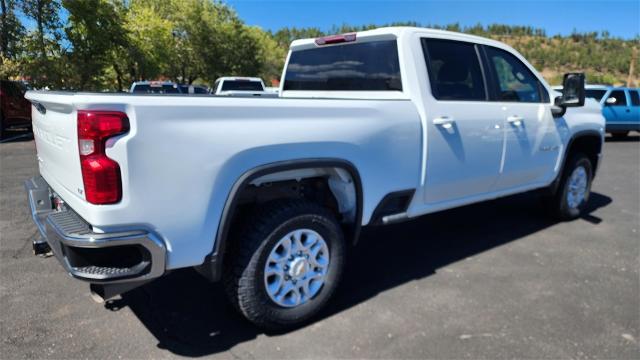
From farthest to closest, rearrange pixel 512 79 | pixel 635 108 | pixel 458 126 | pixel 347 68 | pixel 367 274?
pixel 635 108 → pixel 512 79 → pixel 347 68 → pixel 367 274 → pixel 458 126

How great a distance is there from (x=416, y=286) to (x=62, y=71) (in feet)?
50.9

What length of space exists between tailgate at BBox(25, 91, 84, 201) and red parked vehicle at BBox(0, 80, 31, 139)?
12492mm

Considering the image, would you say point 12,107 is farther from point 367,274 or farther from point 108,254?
point 108,254

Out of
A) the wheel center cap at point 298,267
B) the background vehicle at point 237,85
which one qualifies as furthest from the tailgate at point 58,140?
the background vehicle at point 237,85

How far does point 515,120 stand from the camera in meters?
4.28

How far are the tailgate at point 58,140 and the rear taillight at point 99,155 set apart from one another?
8cm

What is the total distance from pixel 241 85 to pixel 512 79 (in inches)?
453

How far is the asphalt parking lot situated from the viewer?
2848 mm

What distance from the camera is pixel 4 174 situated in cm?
796

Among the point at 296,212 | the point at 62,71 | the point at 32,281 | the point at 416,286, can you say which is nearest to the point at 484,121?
the point at 416,286

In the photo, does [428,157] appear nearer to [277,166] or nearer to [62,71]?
[277,166]

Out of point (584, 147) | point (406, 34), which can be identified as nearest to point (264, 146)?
point (406, 34)

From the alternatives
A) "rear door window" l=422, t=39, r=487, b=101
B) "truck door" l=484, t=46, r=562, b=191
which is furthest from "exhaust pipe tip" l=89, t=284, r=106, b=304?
"truck door" l=484, t=46, r=562, b=191

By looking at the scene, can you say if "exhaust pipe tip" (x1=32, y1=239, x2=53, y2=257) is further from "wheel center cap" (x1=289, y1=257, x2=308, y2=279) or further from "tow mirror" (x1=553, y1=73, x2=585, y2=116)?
"tow mirror" (x1=553, y1=73, x2=585, y2=116)
